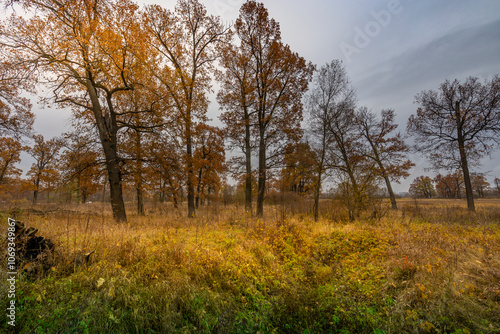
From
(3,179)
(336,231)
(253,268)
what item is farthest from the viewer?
(3,179)

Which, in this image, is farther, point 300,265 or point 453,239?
point 453,239

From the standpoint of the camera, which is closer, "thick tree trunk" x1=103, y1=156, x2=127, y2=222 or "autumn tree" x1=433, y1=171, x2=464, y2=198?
"thick tree trunk" x1=103, y1=156, x2=127, y2=222

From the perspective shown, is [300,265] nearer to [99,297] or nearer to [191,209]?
[99,297]

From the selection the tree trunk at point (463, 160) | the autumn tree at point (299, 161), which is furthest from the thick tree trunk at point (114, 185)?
the tree trunk at point (463, 160)

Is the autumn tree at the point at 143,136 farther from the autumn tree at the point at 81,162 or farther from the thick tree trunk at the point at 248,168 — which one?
the thick tree trunk at the point at 248,168

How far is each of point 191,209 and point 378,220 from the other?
1085 cm

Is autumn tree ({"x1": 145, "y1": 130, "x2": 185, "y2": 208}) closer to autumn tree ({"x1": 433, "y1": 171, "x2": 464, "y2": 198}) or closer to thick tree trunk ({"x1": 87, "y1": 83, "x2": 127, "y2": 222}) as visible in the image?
thick tree trunk ({"x1": 87, "y1": 83, "x2": 127, "y2": 222})

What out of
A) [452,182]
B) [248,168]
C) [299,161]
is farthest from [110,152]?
[452,182]

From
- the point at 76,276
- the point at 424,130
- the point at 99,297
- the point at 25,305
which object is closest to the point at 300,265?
the point at 99,297

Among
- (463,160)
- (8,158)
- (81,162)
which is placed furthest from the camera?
(8,158)

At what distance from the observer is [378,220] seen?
966cm

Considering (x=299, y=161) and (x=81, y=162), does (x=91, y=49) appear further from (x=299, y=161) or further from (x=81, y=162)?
(x=299, y=161)

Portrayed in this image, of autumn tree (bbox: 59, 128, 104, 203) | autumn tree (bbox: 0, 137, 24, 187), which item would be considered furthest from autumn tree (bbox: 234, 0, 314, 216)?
autumn tree (bbox: 0, 137, 24, 187)

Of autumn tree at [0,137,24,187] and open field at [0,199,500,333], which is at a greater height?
autumn tree at [0,137,24,187]
